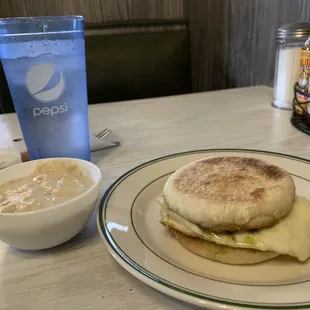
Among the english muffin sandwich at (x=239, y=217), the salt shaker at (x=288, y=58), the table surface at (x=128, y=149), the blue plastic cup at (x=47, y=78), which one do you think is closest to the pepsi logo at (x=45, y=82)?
the blue plastic cup at (x=47, y=78)

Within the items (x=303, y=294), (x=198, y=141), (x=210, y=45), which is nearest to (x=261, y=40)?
(x=210, y=45)

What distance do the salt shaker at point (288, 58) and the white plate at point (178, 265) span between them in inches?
23.9

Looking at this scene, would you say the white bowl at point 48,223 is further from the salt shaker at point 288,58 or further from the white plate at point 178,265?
the salt shaker at point 288,58

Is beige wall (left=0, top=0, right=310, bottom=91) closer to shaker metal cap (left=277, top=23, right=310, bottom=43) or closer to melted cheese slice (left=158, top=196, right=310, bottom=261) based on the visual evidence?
shaker metal cap (left=277, top=23, right=310, bottom=43)

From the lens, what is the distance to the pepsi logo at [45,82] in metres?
0.64

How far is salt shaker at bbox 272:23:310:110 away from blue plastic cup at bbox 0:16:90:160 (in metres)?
0.74

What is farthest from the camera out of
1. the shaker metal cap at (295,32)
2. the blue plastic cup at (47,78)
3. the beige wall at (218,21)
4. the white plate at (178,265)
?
the beige wall at (218,21)

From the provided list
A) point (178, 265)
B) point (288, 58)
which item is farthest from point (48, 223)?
point (288, 58)

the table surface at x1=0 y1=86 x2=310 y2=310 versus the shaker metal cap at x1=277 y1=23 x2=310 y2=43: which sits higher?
the shaker metal cap at x1=277 y1=23 x2=310 y2=43

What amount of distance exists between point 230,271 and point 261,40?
1.47 metres

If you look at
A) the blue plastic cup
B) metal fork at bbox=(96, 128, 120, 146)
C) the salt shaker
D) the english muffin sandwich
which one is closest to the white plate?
the english muffin sandwich

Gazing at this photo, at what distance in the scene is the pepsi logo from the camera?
0.64 meters

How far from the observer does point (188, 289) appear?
0.37 m

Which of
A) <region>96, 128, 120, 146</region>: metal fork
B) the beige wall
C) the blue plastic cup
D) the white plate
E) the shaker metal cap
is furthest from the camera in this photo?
the beige wall
